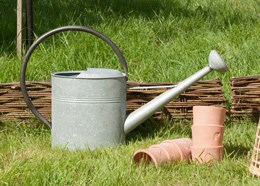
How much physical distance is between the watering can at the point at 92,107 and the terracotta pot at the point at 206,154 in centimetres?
32

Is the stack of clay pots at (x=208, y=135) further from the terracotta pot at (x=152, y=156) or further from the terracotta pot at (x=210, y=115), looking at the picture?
the terracotta pot at (x=152, y=156)

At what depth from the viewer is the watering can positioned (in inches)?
118

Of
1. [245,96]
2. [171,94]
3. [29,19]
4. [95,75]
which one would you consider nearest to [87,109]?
[95,75]

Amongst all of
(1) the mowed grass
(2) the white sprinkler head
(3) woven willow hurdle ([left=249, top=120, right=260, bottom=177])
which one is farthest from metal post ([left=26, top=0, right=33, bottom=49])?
(3) woven willow hurdle ([left=249, top=120, right=260, bottom=177])

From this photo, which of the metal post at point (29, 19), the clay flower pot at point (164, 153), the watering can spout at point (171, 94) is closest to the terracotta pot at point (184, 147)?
the clay flower pot at point (164, 153)

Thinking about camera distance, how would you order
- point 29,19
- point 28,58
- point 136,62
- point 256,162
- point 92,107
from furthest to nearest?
point 136,62 < point 29,19 < point 28,58 < point 92,107 < point 256,162

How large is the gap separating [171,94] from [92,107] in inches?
14.4

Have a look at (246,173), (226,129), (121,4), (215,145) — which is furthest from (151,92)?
(121,4)

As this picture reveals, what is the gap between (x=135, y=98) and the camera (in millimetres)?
3473

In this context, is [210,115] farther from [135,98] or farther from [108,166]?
[135,98]

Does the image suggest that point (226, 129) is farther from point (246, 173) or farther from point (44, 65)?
point (44, 65)

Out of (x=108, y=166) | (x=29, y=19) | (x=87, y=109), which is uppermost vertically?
(x=29, y=19)

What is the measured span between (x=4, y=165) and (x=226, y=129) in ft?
3.94

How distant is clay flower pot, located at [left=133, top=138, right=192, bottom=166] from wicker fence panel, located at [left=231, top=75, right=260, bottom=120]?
28.5 inches
